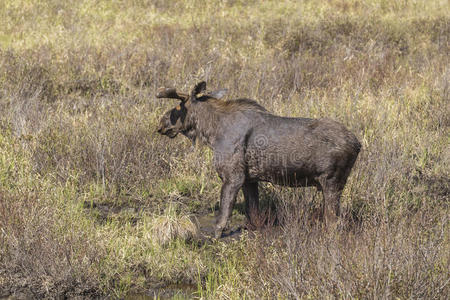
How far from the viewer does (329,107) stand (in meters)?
8.49

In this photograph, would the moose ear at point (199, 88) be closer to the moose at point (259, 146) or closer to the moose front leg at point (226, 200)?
the moose at point (259, 146)

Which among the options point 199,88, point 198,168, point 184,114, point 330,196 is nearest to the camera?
point 330,196

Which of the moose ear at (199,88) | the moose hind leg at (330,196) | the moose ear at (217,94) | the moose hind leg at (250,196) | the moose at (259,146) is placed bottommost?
the moose hind leg at (250,196)

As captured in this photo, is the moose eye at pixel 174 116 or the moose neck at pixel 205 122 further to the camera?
the moose eye at pixel 174 116

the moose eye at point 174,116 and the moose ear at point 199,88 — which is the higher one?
the moose ear at point 199,88

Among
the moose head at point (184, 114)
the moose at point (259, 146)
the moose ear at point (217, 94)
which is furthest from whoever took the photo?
the moose ear at point (217, 94)

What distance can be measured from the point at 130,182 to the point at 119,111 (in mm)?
1433

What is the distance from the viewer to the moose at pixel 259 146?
18.3 ft

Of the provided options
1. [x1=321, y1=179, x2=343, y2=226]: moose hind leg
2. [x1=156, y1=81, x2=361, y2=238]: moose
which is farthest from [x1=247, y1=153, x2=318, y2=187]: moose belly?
[x1=321, y1=179, x2=343, y2=226]: moose hind leg

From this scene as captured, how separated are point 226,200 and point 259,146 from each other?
0.62 metres

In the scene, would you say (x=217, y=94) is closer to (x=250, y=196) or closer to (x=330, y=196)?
(x=250, y=196)

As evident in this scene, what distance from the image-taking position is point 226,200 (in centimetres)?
605

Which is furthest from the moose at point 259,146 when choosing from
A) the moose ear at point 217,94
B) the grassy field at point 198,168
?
the grassy field at point 198,168

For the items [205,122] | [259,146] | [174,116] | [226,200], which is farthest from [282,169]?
[174,116]
